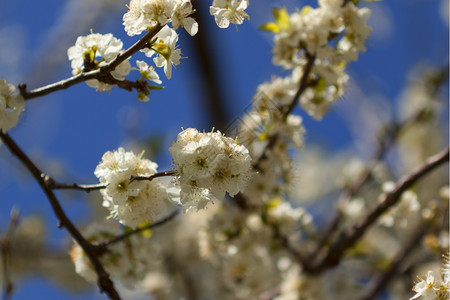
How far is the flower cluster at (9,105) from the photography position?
110 cm

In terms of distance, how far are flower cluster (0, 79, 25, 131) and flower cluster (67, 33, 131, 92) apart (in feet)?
0.49

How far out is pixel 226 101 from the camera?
8.28 ft

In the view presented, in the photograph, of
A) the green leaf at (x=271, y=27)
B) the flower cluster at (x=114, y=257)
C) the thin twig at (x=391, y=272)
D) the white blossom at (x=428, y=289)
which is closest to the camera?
the white blossom at (x=428, y=289)

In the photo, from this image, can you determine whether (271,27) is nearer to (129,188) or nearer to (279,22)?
(279,22)

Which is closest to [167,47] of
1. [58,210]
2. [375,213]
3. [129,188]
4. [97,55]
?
[97,55]

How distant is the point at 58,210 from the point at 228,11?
25.2 inches

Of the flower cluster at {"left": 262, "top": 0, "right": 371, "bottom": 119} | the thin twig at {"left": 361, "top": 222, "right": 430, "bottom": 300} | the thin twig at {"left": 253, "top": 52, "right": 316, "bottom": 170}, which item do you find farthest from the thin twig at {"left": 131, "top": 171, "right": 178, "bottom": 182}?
the thin twig at {"left": 361, "top": 222, "right": 430, "bottom": 300}

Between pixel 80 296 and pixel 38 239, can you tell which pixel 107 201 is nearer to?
pixel 38 239

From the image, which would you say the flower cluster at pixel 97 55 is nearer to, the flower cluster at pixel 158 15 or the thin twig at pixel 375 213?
the flower cluster at pixel 158 15

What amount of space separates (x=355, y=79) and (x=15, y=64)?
224 cm

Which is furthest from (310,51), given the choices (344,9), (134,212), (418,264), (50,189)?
(418,264)

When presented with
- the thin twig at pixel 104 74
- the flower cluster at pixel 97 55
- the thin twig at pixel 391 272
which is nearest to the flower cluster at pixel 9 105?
the thin twig at pixel 104 74

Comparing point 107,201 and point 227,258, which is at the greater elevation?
point 227,258

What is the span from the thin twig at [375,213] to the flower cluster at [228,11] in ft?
2.74
